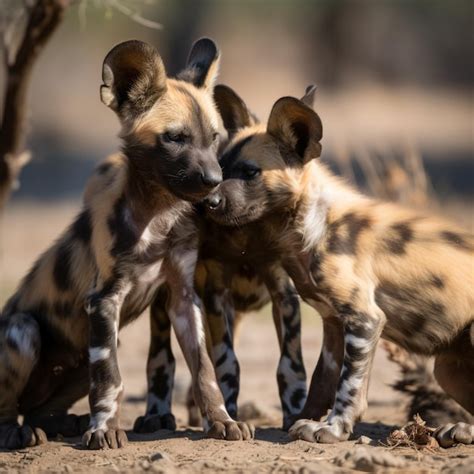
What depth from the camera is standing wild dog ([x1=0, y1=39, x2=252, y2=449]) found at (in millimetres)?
5141

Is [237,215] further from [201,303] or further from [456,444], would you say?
[456,444]

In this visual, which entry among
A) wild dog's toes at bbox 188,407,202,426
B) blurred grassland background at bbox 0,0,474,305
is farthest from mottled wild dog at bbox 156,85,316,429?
blurred grassland background at bbox 0,0,474,305

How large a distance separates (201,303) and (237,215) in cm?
51

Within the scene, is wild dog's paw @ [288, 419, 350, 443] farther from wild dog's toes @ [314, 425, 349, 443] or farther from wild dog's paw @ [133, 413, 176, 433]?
wild dog's paw @ [133, 413, 176, 433]

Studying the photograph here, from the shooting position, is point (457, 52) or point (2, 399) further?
point (457, 52)

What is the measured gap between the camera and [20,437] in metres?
5.31

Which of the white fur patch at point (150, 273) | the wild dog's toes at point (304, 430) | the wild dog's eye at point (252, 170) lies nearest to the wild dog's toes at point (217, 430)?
the wild dog's toes at point (304, 430)

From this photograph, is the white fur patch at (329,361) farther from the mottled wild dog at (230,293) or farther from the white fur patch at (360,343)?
the white fur patch at (360,343)

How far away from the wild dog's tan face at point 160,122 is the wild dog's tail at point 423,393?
5.54ft

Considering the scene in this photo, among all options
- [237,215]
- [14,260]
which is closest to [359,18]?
[14,260]

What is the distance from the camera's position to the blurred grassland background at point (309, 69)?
22531 millimetres

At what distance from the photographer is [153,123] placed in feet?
17.3

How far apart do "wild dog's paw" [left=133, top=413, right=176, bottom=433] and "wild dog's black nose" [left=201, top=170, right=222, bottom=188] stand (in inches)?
55.6

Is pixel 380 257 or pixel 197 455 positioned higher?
pixel 380 257
